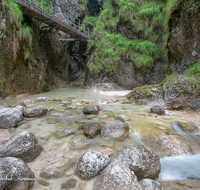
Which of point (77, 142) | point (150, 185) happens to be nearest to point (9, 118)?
point (77, 142)

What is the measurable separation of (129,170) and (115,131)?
1.09m

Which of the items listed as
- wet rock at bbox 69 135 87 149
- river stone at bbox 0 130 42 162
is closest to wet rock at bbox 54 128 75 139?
wet rock at bbox 69 135 87 149

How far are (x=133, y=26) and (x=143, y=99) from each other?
8094mm

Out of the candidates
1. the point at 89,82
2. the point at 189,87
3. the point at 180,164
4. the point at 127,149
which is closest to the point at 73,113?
the point at 127,149

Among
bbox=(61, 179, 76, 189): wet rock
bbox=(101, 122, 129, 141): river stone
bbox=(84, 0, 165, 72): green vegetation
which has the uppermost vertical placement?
bbox=(84, 0, 165, 72): green vegetation

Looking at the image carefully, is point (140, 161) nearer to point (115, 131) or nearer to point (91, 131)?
point (115, 131)

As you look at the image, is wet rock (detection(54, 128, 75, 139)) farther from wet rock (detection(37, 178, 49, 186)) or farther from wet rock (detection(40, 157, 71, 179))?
wet rock (detection(37, 178, 49, 186))

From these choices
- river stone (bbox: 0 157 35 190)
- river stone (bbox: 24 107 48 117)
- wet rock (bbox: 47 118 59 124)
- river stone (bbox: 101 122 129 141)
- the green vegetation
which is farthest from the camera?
the green vegetation

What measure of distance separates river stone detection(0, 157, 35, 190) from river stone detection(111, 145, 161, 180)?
1030 mm

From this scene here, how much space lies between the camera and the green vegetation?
31.7 feet

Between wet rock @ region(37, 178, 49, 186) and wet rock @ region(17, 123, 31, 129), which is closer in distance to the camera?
wet rock @ region(37, 178, 49, 186)

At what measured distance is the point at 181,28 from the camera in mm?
5836

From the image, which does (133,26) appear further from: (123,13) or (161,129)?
(161,129)

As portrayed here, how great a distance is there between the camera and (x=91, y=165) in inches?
64.6
